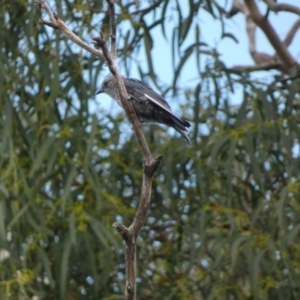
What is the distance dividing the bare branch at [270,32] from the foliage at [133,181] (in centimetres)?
64

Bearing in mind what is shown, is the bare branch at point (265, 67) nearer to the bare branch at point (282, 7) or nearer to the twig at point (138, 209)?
the bare branch at point (282, 7)

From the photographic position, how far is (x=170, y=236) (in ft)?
16.4

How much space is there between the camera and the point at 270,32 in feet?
18.4

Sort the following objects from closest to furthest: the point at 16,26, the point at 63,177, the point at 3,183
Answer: the point at 3,183 → the point at 63,177 → the point at 16,26

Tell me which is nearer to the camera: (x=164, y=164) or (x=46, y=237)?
(x=46, y=237)

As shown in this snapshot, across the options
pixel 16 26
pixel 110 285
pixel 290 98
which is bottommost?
pixel 110 285

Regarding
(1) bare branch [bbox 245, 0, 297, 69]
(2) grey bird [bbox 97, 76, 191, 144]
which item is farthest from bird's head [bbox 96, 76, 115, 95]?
(1) bare branch [bbox 245, 0, 297, 69]

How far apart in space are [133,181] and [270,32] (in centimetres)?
143

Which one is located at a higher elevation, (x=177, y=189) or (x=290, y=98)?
(x=290, y=98)

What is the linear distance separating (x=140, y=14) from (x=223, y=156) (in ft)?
2.85

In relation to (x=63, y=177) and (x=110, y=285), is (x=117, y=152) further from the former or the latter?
(x=110, y=285)

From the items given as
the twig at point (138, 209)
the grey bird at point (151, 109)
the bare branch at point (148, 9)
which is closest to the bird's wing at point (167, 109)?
the grey bird at point (151, 109)

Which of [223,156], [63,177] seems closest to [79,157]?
[63,177]

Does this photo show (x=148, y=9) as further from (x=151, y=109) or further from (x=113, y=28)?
(x=113, y=28)
